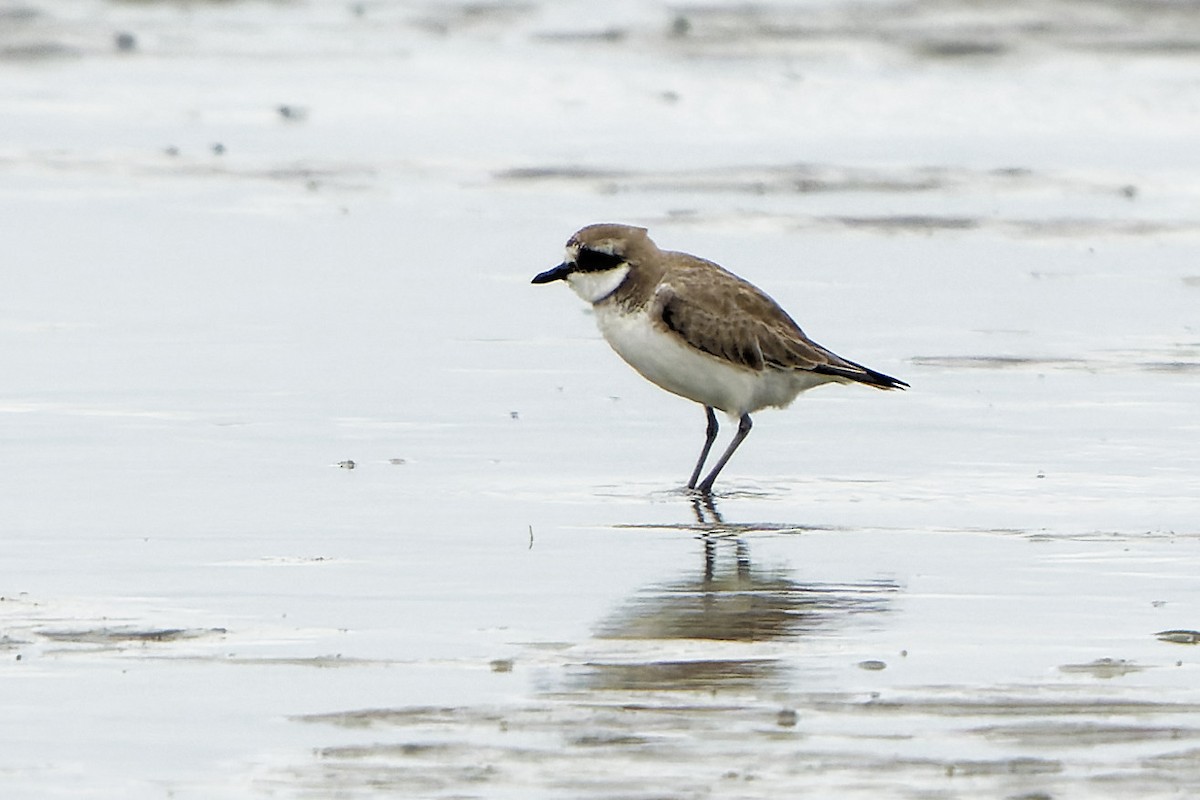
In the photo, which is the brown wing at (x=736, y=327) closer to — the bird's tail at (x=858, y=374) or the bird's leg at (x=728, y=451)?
the bird's tail at (x=858, y=374)

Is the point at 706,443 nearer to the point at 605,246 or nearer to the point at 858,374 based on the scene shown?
the point at 858,374

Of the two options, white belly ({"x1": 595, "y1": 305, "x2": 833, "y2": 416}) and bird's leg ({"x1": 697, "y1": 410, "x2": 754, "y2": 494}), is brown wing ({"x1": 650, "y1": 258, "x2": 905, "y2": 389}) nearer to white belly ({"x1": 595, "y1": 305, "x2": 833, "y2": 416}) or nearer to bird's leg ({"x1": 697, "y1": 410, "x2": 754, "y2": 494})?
white belly ({"x1": 595, "y1": 305, "x2": 833, "y2": 416})

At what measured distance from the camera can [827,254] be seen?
1465 centimetres

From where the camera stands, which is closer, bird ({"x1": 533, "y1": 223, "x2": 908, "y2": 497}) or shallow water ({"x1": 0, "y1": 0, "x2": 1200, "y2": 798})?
shallow water ({"x1": 0, "y1": 0, "x2": 1200, "y2": 798})

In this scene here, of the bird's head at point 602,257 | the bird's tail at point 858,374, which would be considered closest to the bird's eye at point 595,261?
the bird's head at point 602,257

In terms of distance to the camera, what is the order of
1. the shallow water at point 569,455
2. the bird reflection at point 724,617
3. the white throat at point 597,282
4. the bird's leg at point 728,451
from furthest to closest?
Result: the white throat at point 597,282 < the bird's leg at point 728,451 < the bird reflection at point 724,617 < the shallow water at point 569,455

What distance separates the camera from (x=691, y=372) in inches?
382

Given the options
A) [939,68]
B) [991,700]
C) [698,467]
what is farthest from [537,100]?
[991,700]

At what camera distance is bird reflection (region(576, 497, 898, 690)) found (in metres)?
6.44

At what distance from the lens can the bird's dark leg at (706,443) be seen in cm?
936

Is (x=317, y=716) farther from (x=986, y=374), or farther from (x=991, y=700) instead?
(x=986, y=374)

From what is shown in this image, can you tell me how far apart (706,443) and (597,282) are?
2.39ft

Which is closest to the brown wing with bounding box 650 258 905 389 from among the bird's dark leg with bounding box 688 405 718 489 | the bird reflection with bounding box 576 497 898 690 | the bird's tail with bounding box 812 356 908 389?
the bird's tail with bounding box 812 356 908 389

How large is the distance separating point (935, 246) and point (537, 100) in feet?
22.8
